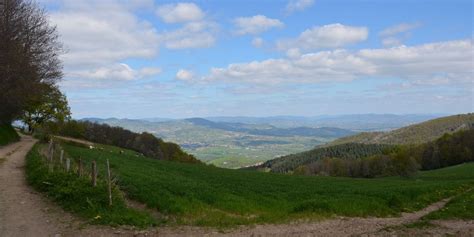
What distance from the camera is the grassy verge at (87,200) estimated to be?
1451 centimetres

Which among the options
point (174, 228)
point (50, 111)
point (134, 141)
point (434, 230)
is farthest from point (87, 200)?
point (134, 141)

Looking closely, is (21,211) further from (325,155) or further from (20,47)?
(325,155)

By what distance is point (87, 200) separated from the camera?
52.4ft

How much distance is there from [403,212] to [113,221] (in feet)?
48.6

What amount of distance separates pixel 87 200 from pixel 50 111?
6020 centimetres

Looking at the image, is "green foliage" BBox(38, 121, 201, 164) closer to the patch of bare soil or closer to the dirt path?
the dirt path

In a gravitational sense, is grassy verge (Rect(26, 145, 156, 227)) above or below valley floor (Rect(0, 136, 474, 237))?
above

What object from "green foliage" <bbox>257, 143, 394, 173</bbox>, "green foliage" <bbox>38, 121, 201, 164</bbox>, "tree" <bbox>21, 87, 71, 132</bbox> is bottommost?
"green foliage" <bbox>257, 143, 394, 173</bbox>

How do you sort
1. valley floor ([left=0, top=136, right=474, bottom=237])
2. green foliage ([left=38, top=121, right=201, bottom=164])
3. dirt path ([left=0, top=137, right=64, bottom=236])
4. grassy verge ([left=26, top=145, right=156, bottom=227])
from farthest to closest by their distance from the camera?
green foliage ([left=38, top=121, right=201, bottom=164]) < grassy verge ([left=26, top=145, right=156, bottom=227]) < dirt path ([left=0, top=137, right=64, bottom=236]) < valley floor ([left=0, top=136, right=474, bottom=237])

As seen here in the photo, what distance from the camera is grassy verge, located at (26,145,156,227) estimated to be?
47.6ft

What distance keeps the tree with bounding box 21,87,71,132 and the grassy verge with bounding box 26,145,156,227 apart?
52.1 metres

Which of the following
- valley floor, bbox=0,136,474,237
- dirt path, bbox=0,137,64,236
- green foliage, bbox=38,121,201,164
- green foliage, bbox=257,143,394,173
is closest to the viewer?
valley floor, bbox=0,136,474,237

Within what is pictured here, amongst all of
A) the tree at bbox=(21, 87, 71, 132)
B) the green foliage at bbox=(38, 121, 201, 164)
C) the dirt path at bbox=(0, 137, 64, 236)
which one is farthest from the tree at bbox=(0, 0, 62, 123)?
the green foliage at bbox=(38, 121, 201, 164)

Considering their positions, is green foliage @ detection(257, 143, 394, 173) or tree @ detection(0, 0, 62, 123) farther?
green foliage @ detection(257, 143, 394, 173)
